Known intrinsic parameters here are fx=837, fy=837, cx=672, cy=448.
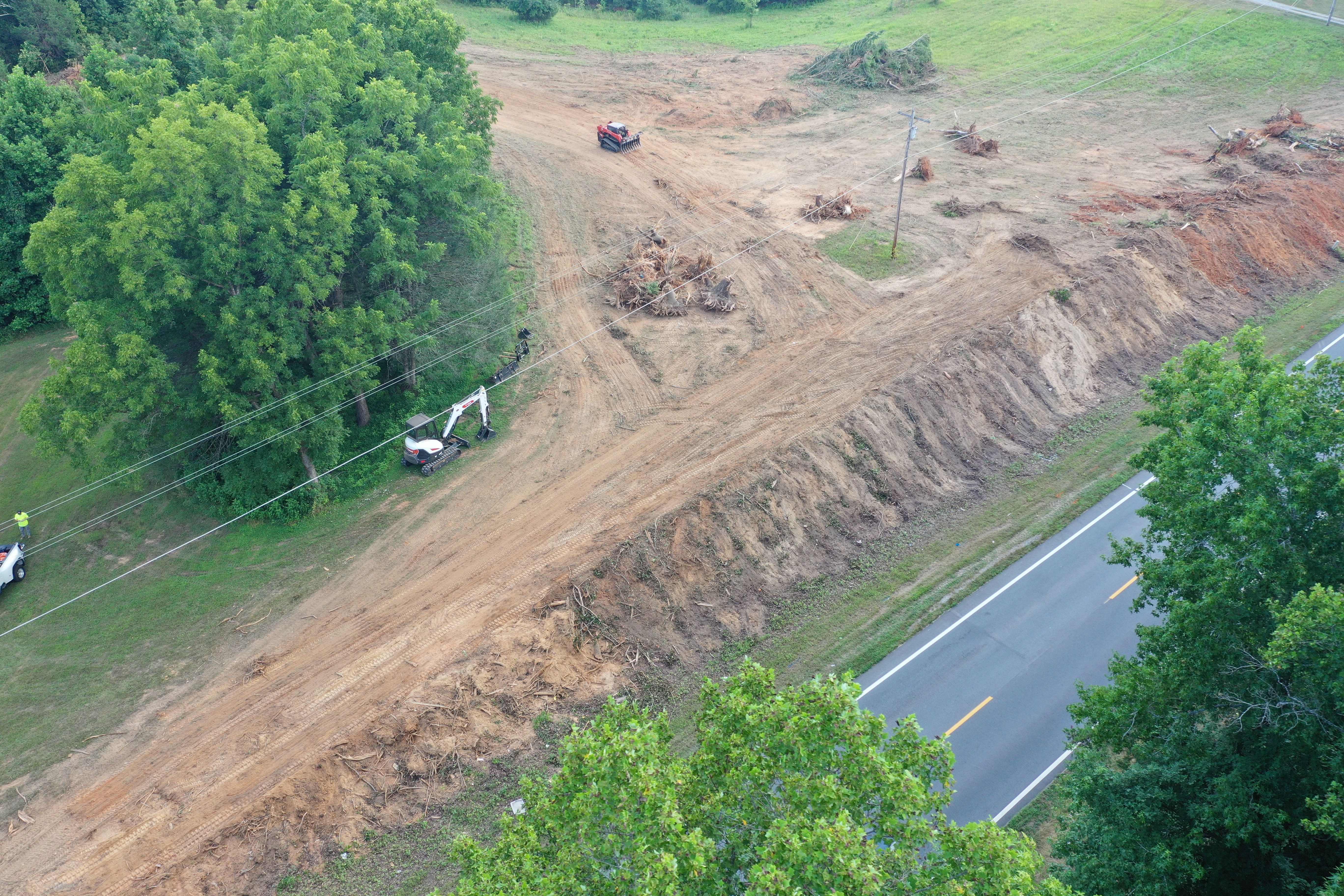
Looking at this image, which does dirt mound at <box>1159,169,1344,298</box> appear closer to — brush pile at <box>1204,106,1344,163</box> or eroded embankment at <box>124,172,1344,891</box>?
eroded embankment at <box>124,172,1344,891</box>

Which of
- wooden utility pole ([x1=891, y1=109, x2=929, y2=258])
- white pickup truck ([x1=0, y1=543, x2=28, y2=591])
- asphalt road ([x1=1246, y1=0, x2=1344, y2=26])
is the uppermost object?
asphalt road ([x1=1246, y1=0, x2=1344, y2=26])

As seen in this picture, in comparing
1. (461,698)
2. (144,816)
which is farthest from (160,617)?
(461,698)

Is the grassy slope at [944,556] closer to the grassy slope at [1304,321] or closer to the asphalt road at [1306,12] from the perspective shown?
the grassy slope at [1304,321]

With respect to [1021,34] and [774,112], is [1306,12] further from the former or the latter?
[774,112]

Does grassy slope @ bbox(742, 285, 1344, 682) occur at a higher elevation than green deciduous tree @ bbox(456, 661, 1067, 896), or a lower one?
lower

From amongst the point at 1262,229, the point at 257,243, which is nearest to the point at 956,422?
the point at 1262,229

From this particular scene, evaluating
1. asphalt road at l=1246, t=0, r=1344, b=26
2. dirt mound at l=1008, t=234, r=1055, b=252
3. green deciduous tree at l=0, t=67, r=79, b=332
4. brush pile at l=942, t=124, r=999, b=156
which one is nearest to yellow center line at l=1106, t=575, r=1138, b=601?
dirt mound at l=1008, t=234, r=1055, b=252

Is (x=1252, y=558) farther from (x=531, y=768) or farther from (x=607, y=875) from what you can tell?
(x=531, y=768)
